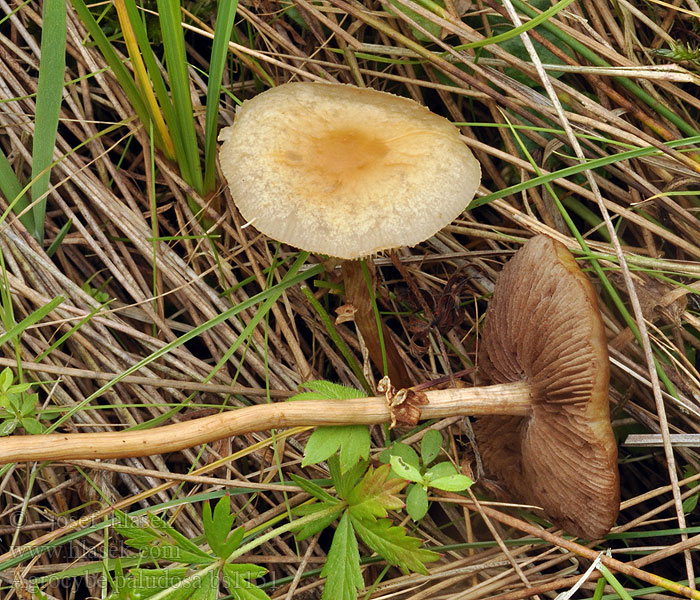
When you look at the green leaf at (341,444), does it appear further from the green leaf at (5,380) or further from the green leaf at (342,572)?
the green leaf at (5,380)

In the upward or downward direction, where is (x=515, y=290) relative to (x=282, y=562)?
upward

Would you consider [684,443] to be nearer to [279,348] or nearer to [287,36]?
[279,348]

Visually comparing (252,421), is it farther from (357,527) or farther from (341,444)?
(357,527)

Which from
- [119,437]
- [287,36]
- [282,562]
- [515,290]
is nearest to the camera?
[119,437]

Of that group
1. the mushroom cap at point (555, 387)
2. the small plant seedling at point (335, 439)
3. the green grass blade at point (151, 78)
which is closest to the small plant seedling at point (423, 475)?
the small plant seedling at point (335, 439)

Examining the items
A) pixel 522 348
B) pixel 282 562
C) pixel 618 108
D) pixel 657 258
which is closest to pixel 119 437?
pixel 282 562

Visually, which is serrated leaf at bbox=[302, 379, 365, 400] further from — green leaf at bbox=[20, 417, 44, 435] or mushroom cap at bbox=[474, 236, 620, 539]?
green leaf at bbox=[20, 417, 44, 435]
